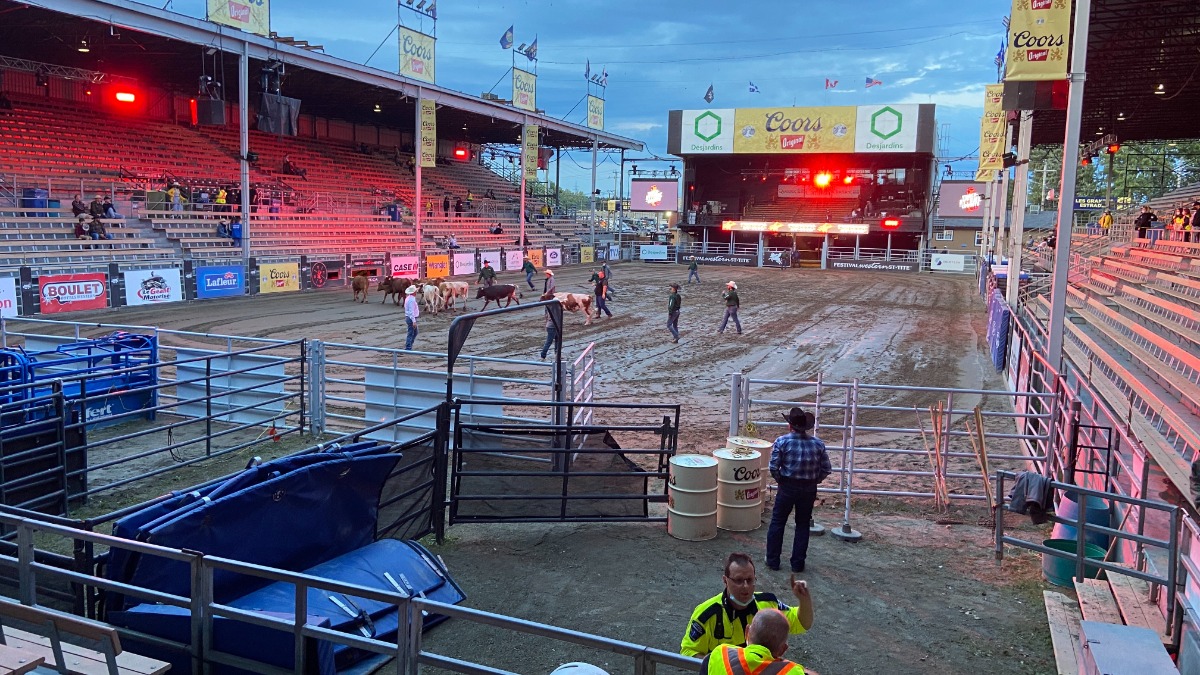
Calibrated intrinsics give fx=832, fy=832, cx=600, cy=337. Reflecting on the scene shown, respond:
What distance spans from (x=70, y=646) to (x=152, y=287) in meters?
23.9

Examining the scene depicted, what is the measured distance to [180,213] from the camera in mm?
31469

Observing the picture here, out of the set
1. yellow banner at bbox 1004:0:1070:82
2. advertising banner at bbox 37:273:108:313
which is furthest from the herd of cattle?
yellow banner at bbox 1004:0:1070:82

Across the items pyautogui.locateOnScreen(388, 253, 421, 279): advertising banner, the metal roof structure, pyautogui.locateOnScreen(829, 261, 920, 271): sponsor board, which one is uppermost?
the metal roof structure

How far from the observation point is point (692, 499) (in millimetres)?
8234

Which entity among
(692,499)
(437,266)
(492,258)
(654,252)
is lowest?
(692,499)

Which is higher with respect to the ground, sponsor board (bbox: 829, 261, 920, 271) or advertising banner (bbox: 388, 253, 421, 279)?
sponsor board (bbox: 829, 261, 920, 271)

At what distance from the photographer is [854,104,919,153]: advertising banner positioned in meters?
57.8

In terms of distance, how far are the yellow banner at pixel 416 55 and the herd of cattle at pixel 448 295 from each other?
39.4ft

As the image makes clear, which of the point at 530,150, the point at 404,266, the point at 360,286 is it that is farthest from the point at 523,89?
the point at 360,286

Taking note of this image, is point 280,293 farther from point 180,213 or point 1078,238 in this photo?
point 1078,238

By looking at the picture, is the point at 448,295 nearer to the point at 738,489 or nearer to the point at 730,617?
the point at 738,489

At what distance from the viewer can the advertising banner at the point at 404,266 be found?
3635 centimetres

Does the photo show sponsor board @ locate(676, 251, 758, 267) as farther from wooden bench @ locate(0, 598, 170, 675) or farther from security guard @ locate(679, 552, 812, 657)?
wooden bench @ locate(0, 598, 170, 675)

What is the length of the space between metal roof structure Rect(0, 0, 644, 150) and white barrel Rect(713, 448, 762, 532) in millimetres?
25859
